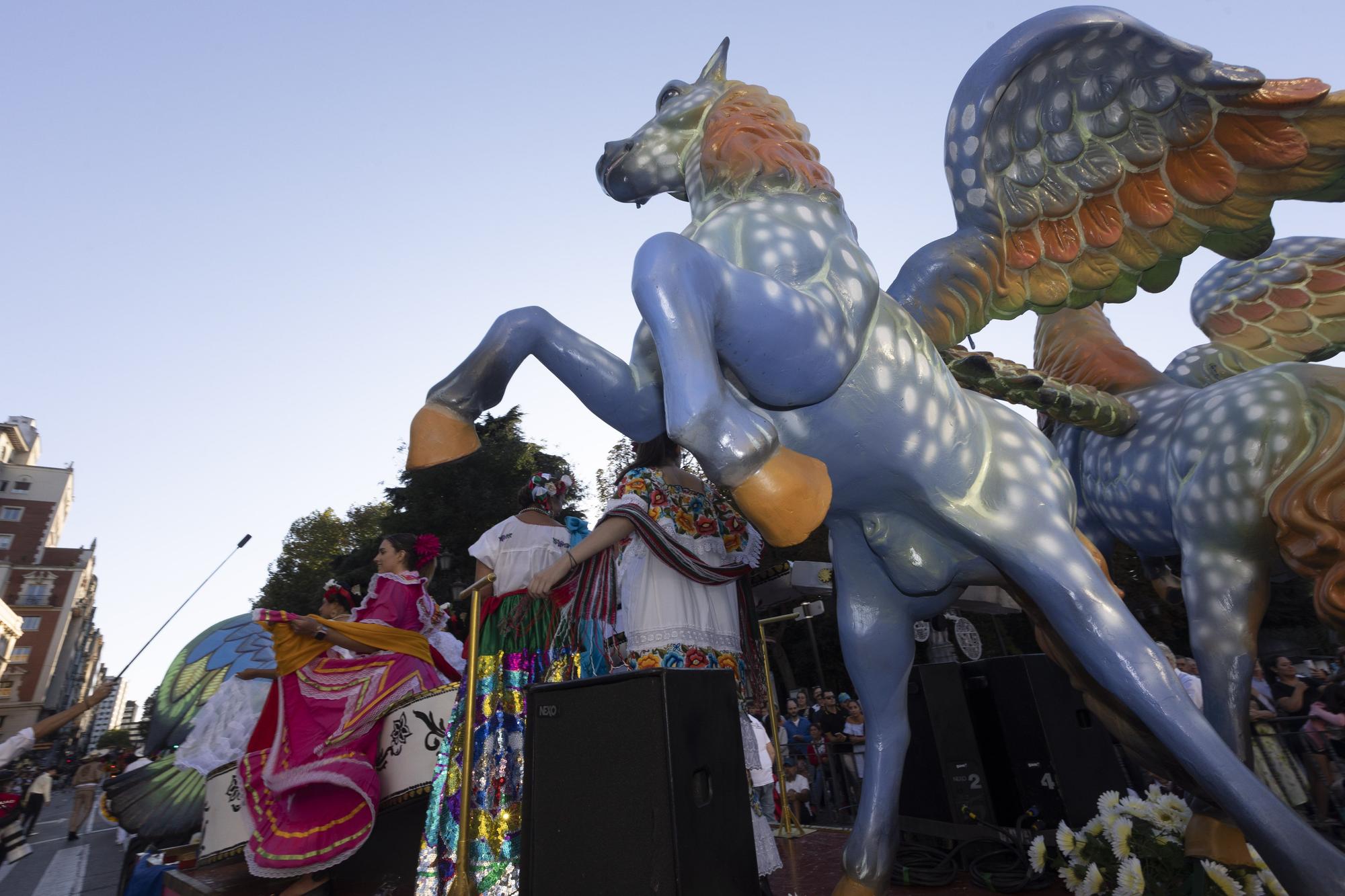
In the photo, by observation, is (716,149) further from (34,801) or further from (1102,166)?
(34,801)

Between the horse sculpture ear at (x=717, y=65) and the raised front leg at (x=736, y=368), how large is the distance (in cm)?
106

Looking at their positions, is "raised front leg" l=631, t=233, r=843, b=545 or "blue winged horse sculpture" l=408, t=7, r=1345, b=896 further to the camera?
"blue winged horse sculpture" l=408, t=7, r=1345, b=896

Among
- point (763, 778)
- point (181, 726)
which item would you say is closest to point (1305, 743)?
point (763, 778)

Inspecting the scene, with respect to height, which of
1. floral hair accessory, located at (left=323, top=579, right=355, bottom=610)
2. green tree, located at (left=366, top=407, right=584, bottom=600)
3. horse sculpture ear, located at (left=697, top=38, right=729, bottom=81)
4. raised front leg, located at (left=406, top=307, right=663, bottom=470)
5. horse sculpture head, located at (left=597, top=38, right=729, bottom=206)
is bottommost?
raised front leg, located at (left=406, top=307, right=663, bottom=470)

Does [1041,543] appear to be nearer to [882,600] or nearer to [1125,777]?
[882,600]

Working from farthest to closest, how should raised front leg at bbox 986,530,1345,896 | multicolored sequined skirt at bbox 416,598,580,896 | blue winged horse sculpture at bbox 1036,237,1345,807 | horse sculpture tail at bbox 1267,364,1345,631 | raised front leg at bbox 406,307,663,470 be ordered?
1. multicolored sequined skirt at bbox 416,598,580,896
2. blue winged horse sculpture at bbox 1036,237,1345,807
3. horse sculpture tail at bbox 1267,364,1345,631
4. raised front leg at bbox 406,307,663,470
5. raised front leg at bbox 986,530,1345,896

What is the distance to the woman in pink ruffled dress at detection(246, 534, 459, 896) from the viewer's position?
105 inches

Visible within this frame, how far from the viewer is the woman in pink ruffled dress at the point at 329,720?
2.66 m

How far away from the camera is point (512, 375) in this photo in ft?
4.73

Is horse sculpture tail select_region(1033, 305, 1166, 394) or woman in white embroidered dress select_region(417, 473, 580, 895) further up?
horse sculpture tail select_region(1033, 305, 1166, 394)

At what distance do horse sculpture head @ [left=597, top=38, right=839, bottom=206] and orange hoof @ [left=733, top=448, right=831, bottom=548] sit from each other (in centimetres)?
85

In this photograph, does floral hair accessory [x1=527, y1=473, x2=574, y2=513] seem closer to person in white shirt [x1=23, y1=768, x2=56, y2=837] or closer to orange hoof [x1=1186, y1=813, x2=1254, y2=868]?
orange hoof [x1=1186, y1=813, x2=1254, y2=868]

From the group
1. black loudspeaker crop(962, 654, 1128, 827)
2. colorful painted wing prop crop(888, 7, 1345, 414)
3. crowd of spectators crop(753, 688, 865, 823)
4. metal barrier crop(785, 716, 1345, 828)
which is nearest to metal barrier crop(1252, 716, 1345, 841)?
metal barrier crop(785, 716, 1345, 828)

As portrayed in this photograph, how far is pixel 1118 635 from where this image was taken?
4.81 ft
